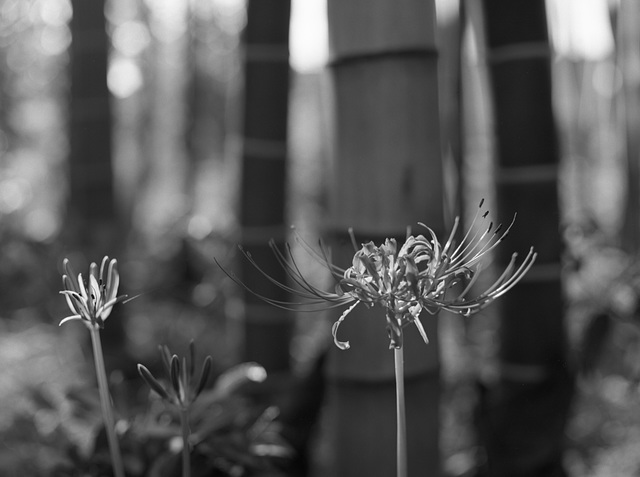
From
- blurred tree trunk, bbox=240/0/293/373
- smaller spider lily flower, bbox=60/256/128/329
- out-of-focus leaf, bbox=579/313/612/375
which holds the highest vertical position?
blurred tree trunk, bbox=240/0/293/373

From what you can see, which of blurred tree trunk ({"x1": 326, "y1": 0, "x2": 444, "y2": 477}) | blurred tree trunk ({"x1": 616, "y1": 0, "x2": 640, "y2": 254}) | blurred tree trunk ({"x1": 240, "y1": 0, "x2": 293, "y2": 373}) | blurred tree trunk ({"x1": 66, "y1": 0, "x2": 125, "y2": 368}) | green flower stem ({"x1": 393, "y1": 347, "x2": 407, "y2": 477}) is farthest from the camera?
blurred tree trunk ({"x1": 66, "y1": 0, "x2": 125, "y2": 368})

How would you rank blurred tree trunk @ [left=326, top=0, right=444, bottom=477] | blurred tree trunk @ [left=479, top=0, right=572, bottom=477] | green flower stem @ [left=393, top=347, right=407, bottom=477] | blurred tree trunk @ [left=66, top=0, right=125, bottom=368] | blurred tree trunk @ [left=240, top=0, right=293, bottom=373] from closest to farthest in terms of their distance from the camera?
green flower stem @ [left=393, top=347, right=407, bottom=477] < blurred tree trunk @ [left=326, top=0, right=444, bottom=477] < blurred tree trunk @ [left=479, top=0, right=572, bottom=477] < blurred tree trunk @ [left=240, top=0, right=293, bottom=373] < blurred tree trunk @ [left=66, top=0, right=125, bottom=368]

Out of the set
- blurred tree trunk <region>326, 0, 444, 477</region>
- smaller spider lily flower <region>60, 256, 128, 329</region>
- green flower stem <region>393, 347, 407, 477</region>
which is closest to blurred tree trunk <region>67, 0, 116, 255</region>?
blurred tree trunk <region>326, 0, 444, 477</region>

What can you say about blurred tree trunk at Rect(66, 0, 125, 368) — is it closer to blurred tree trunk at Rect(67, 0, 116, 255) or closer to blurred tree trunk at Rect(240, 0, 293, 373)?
blurred tree trunk at Rect(67, 0, 116, 255)

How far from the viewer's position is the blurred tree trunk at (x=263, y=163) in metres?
1.53

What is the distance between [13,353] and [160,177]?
20.6 feet

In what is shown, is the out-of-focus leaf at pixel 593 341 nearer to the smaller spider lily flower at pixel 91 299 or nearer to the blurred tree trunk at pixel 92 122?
the smaller spider lily flower at pixel 91 299

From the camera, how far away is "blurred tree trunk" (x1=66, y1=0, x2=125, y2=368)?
223 cm

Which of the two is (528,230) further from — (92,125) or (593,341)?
A: (92,125)

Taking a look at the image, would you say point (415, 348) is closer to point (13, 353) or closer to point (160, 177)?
point (13, 353)

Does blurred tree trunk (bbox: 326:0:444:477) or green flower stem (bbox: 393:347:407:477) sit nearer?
green flower stem (bbox: 393:347:407:477)

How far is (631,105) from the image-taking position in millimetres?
Answer: 2145

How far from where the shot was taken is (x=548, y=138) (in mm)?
1326

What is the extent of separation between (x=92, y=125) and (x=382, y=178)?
157cm
